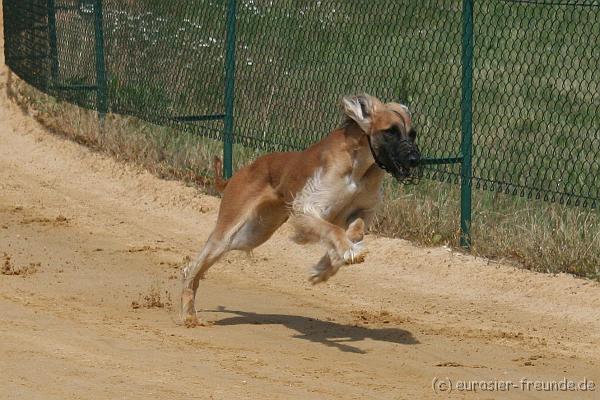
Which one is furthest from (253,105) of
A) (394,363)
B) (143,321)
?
(394,363)

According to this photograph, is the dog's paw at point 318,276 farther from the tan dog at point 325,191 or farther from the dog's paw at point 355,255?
the dog's paw at point 355,255

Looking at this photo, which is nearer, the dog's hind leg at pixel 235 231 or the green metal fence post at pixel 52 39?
the dog's hind leg at pixel 235 231

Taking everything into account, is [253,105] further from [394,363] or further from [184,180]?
[394,363]

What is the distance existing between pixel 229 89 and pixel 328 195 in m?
4.43

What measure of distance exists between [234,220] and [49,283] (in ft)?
5.97

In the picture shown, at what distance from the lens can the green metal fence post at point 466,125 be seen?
351 inches

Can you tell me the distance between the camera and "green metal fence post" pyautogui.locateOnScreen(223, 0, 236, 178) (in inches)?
435

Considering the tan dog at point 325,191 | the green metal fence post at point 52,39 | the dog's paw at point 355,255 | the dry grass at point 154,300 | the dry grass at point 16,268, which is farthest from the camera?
the green metal fence post at point 52,39

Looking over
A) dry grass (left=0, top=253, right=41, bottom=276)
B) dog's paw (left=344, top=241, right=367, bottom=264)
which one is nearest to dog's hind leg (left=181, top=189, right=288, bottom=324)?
dog's paw (left=344, top=241, right=367, bottom=264)

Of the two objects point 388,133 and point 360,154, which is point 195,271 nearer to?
point 360,154

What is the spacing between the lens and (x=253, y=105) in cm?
1109

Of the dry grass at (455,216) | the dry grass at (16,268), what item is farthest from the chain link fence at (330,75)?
the dry grass at (16,268)

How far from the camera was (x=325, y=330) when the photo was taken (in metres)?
7.46

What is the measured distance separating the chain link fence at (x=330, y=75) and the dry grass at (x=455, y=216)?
0.21m
